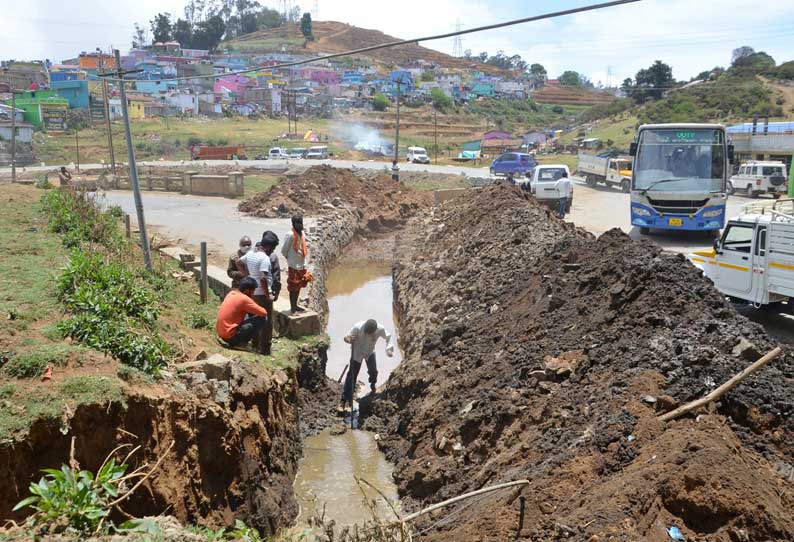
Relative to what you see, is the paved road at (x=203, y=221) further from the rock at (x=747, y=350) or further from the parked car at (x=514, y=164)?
the parked car at (x=514, y=164)

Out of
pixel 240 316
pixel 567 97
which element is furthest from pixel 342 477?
pixel 567 97

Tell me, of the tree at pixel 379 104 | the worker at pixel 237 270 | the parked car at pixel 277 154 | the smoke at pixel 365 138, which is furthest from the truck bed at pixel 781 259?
the tree at pixel 379 104

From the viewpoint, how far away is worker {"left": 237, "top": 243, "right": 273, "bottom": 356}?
30.1 ft

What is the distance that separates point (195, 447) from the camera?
636 centimetres

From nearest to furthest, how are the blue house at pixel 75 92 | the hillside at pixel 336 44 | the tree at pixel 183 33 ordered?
1. the blue house at pixel 75 92
2. the tree at pixel 183 33
3. the hillside at pixel 336 44

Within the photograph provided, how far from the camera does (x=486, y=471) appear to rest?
22.7 ft

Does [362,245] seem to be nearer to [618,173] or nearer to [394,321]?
[394,321]

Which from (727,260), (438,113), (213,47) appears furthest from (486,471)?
(213,47)

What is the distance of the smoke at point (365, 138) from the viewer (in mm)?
64750

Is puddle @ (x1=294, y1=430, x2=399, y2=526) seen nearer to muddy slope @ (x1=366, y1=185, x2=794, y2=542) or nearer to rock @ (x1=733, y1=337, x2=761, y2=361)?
muddy slope @ (x1=366, y1=185, x2=794, y2=542)

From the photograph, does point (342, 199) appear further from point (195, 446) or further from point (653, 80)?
point (653, 80)

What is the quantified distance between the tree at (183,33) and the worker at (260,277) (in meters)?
145

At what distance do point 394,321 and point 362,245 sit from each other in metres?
9.48

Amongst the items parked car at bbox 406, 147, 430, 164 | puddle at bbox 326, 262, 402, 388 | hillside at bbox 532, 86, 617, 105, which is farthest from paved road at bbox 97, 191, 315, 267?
hillside at bbox 532, 86, 617, 105
